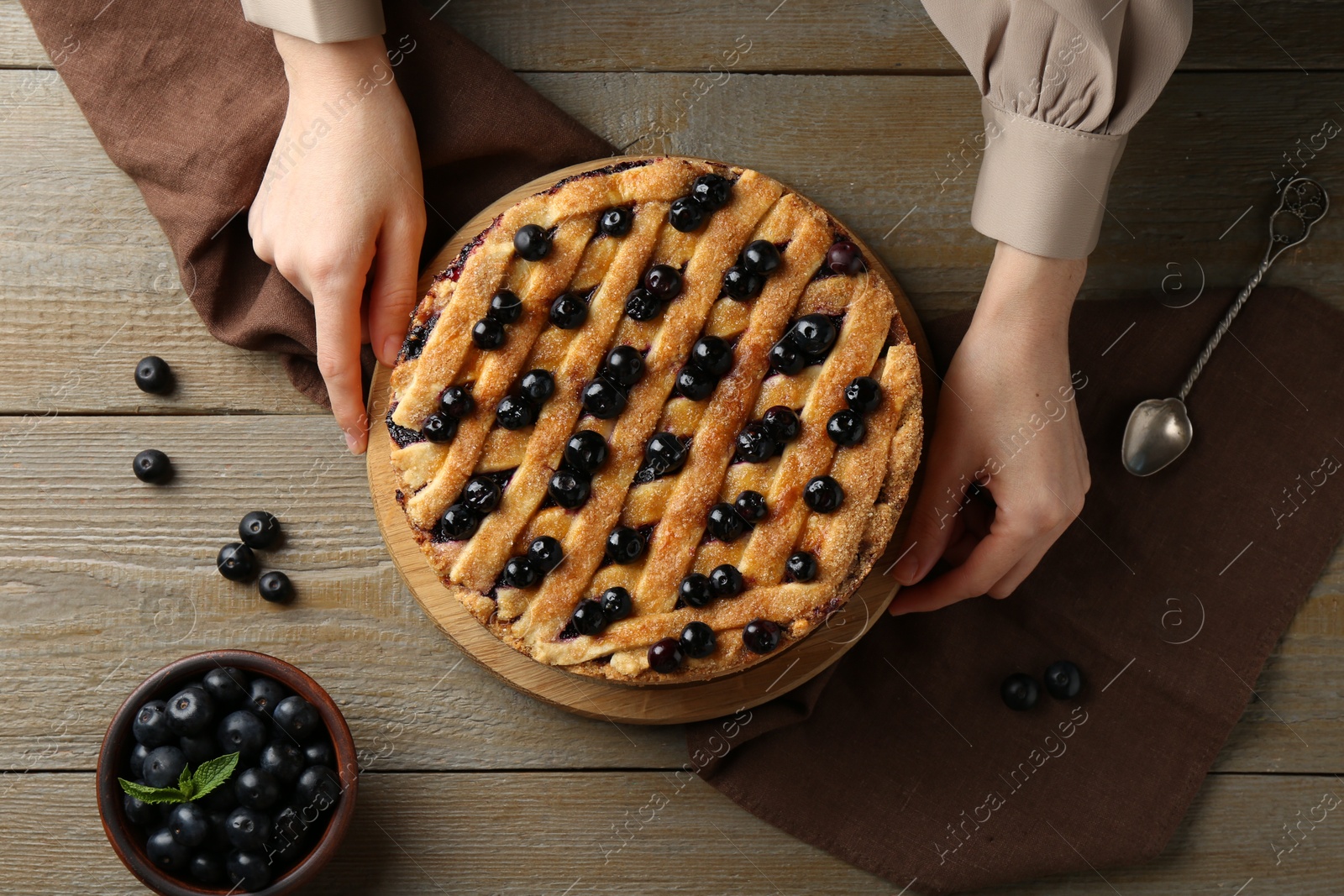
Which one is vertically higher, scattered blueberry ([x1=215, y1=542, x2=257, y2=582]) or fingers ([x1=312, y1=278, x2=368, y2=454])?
fingers ([x1=312, y1=278, x2=368, y2=454])

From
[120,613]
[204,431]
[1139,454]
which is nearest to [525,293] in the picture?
[204,431]

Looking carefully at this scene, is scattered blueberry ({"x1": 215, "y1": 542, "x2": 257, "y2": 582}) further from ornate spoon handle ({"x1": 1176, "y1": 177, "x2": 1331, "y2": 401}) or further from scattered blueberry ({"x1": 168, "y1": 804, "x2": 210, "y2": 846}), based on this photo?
ornate spoon handle ({"x1": 1176, "y1": 177, "x2": 1331, "y2": 401})

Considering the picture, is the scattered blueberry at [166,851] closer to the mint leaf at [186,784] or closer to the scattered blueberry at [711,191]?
the mint leaf at [186,784]

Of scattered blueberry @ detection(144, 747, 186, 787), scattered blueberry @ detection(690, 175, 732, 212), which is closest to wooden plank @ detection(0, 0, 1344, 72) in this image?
scattered blueberry @ detection(690, 175, 732, 212)

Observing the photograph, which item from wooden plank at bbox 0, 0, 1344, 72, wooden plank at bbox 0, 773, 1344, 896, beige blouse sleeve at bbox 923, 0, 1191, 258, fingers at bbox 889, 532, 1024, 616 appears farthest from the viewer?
wooden plank at bbox 0, 0, 1344, 72

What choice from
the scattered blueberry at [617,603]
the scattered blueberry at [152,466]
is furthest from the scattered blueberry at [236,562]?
the scattered blueberry at [617,603]

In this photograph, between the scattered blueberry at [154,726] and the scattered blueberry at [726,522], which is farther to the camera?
the scattered blueberry at [154,726]
